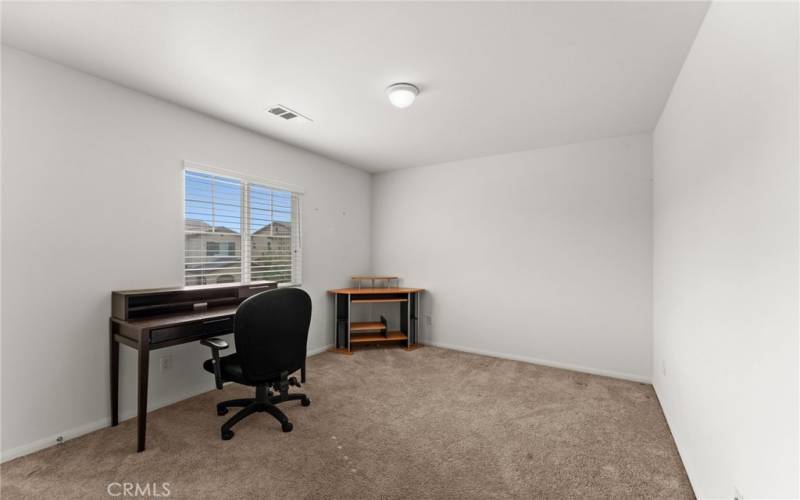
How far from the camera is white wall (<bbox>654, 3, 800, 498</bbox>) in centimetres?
100

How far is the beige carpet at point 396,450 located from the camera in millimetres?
1851

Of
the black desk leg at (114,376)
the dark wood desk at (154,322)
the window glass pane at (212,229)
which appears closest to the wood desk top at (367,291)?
the window glass pane at (212,229)

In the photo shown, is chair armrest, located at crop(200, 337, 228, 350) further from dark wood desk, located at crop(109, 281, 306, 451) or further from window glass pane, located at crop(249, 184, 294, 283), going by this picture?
window glass pane, located at crop(249, 184, 294, 283)

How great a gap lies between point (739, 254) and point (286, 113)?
3.17m

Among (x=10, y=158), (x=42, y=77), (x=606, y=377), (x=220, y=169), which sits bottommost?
(x=606, y=377)

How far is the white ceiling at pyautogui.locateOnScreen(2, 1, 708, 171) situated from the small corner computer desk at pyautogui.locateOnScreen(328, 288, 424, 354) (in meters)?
2.16

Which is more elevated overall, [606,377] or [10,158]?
[10,158]

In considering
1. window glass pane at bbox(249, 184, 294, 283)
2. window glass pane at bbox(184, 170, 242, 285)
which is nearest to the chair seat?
window glass pane at bbox(184, 170, 242, 285)

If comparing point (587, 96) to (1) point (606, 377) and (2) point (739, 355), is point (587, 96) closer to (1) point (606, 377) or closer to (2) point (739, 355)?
(2) point (739, 355)

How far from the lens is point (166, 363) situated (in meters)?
2.84

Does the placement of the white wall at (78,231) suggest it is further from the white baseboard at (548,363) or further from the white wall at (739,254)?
the white wall at (739,254)

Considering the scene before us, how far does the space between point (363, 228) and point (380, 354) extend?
190 centimetres

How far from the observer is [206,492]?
1801mm

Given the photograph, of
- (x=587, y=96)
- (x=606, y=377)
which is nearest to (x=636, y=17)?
(x=587, y=96)
